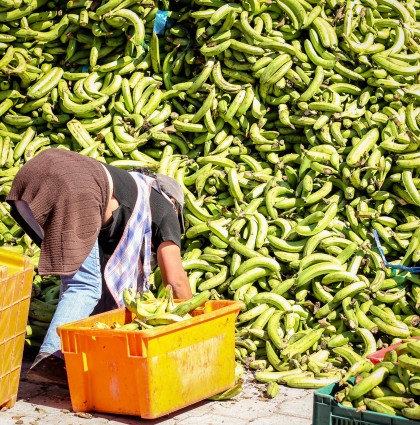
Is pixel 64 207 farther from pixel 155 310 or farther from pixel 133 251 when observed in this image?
pixel 155 310

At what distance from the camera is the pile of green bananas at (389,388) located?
352 centimetres

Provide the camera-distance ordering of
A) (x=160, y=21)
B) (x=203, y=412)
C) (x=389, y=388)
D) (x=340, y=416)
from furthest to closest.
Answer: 1. (x=160, y=21)
2. (x=203, y=412)
3. (x=389, y=388)
4. (x=340, y=416)

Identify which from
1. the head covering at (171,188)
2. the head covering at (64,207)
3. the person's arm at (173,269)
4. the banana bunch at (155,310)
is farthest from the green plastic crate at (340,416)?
the head covering at (171,188)

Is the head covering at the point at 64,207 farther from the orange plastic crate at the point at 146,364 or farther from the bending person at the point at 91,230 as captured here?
the orange plastic crate at the point at 146,364

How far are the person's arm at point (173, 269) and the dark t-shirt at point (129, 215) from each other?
0.05 meters

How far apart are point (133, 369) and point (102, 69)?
307 cm

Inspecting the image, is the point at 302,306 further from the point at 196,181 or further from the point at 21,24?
the point at 21,24

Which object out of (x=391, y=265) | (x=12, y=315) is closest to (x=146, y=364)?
(x=12, y=315)

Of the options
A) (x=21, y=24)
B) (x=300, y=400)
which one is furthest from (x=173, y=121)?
(x=300, y=400)

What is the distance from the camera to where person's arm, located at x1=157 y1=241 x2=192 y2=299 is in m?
5.23

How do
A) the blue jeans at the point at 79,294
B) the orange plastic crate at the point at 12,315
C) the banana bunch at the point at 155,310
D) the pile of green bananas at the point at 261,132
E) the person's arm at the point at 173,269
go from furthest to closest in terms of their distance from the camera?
the pile of green bananas at the point at 261,132
the person's arm at the point at 173,269
the blue jeans at the point at 79,294
the banana bunch at the point at 155,310
the orange plastic crate at the point at 12,315

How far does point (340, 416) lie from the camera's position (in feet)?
11.7

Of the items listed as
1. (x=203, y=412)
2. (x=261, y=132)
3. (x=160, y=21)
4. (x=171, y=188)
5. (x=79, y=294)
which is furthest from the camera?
(x=160, y=21)

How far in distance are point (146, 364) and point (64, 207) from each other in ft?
3.58
